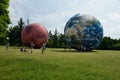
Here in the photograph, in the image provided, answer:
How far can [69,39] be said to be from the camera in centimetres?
4181

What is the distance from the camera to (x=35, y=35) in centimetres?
4419

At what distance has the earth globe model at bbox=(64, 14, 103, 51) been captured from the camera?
4016cm

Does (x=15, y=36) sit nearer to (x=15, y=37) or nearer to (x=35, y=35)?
(x=15, y=37)

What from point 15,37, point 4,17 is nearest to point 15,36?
point 15,37

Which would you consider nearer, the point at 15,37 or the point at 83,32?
the point at 83,32

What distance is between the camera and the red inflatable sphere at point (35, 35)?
145 ft

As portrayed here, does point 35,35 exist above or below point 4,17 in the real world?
below

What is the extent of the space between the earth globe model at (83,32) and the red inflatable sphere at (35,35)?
488cm

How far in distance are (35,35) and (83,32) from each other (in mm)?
8155

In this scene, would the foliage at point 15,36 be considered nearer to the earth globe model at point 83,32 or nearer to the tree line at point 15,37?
the tree line at point 15,37

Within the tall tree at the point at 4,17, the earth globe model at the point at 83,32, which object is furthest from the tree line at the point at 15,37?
the earth globe model at the point at 83,32

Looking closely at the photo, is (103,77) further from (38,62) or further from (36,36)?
(36,36)

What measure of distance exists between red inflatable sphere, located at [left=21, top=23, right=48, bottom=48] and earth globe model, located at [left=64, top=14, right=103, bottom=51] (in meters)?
4.88

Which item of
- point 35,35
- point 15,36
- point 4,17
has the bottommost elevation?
point 35,35
